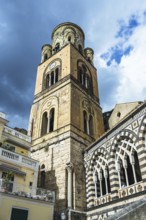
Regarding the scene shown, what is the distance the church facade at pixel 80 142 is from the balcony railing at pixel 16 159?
1893mm

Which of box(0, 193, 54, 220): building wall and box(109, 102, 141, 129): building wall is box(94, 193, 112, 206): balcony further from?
box(109, 102, 141, 129): building wall

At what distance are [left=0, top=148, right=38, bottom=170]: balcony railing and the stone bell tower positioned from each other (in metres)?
1.87

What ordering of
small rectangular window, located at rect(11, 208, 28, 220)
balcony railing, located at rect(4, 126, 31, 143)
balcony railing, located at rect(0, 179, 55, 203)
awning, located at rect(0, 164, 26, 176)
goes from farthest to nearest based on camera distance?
balcony railing, located at rect(4, 126, 31, 143)
awning, located at rect(0, 164, 26, 176)
balcony railing, located at rect(0, 179, 55, 203)
small rectangular window, located at rect(11, 208, 28, 220)

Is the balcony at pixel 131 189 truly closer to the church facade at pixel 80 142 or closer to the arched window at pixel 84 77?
the church facade at pixel 80 142

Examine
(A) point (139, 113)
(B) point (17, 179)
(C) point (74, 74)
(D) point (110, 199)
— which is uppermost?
(C) point (74, 74)

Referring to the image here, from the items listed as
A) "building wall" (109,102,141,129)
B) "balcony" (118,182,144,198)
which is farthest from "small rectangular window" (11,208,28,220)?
"building wall" (109,102,141,129)

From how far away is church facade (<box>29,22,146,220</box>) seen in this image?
44.5ft

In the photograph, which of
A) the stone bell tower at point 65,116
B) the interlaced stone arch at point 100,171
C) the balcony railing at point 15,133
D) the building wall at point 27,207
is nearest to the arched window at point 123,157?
the interlaced stone arch at point 100,171

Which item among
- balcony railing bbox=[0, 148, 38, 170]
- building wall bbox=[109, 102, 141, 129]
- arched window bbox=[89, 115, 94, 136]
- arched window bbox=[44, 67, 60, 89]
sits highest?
arched window bbox=[44, 67, 60, 89]

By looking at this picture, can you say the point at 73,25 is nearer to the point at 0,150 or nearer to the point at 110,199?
the point at 0,150

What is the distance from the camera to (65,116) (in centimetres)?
1977

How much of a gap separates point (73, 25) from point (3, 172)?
2304cm

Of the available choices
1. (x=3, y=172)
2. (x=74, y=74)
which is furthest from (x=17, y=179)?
(x=74, y=74)

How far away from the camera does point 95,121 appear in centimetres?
2319
